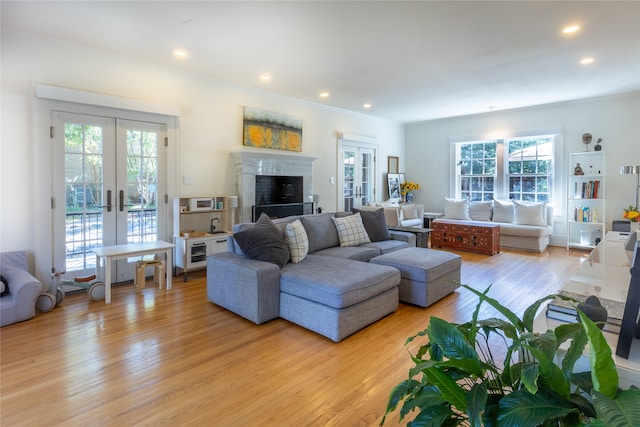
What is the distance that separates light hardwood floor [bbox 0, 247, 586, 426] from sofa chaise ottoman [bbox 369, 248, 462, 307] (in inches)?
4.9

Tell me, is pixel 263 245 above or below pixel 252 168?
below

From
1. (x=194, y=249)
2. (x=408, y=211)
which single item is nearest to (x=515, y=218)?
(x=408, y=211)

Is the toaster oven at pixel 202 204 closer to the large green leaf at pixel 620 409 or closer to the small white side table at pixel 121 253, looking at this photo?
the small white side table at pixel 121 253

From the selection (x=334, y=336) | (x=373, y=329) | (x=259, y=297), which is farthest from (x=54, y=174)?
(x=373, y=329)

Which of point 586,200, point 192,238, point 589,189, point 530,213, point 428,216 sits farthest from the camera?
point 428,216

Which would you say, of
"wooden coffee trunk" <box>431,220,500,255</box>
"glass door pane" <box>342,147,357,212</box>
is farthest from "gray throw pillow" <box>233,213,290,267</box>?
"wooden coffee trunk" <box>431,220,500,255</box>

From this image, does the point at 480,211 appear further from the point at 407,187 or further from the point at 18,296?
the point at 18,296

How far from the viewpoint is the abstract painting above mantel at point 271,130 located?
5.41 m

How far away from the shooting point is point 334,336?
2684 millimetres

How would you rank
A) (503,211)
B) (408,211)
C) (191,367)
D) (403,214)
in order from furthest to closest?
(408,211) → (403,214) → (503,211) → (191,367)

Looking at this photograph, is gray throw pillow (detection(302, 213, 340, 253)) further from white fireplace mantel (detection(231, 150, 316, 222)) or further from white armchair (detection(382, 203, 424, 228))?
white armchair (detection(382, 203, 424, 228))

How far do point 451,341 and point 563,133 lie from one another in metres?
7.37

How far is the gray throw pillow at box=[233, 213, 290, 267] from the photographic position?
10.5 ft

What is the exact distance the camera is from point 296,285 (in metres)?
2.95
